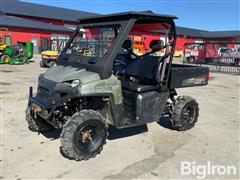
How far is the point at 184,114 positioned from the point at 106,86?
79.6 inches

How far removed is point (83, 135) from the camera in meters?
4.27

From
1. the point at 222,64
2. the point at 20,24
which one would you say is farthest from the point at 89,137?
the point at 20,24

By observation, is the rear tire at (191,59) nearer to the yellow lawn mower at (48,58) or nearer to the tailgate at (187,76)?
the yellow lawn mower at (48,58)

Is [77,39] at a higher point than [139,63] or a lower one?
higher

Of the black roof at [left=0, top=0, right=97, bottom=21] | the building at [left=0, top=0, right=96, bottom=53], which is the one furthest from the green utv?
the black roof at [left=0, top=0, right=97, bottom=21]

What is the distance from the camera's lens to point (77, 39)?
546 centimetres

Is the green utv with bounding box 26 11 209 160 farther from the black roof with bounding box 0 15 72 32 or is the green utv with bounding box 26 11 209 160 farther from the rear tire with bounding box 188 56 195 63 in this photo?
the black roof with bounding box 0 15 72 32

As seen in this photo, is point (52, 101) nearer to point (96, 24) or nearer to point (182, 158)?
point (96, 24)

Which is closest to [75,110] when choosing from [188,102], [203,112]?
[188,102]

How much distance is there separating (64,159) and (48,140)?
848mm

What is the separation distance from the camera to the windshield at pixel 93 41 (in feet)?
15.7

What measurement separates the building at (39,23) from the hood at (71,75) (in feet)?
72.8

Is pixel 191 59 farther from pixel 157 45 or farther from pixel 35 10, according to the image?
pixel 35 10

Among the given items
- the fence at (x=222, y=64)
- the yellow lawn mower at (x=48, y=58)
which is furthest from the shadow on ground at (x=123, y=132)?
the fence at (x=222, y=64)
